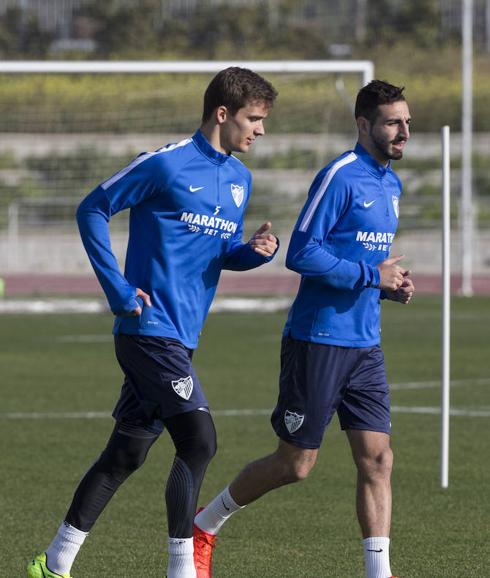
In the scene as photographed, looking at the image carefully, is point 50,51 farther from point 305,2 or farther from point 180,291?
point 180,291

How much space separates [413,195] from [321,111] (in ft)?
34.5

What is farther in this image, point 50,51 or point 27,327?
point 50,51

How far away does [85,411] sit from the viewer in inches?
479

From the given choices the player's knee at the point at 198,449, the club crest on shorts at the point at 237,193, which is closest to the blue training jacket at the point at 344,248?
the club crest on shorts at the point at 237,193

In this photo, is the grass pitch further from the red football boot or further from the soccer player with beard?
the soccer player with beard

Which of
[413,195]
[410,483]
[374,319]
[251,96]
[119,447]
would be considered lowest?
[413,195]

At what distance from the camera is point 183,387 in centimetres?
605

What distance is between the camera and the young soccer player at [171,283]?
6.04 m

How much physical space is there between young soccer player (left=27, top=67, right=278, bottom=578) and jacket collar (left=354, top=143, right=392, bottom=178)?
1.59 ft

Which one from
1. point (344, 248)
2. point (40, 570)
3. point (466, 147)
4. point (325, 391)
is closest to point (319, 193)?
point (344, 248)

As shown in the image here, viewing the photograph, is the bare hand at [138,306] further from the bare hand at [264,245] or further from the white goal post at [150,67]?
the white goal post at [150,67]

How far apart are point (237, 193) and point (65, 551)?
167cm

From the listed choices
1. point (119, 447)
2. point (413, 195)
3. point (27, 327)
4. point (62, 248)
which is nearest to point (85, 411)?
point (119, 447)

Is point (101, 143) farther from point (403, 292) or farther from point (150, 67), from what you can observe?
point (403, 292)
